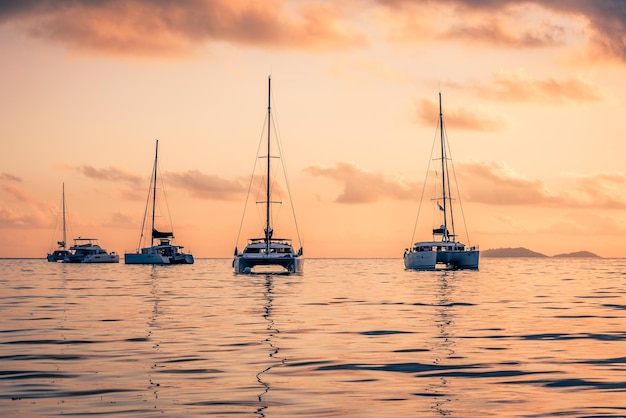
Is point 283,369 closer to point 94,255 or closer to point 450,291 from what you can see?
point 450,291

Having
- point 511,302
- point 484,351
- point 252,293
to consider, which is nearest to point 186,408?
point 484,351

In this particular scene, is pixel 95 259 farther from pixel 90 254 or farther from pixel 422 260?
pixel 422 260

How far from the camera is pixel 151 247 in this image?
136750 mm

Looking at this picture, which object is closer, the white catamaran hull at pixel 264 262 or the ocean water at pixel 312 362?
the ocean water at pixel 312 362

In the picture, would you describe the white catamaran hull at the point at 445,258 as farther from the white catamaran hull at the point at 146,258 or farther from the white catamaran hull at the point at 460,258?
the white catamaran hull at the point at 146,258

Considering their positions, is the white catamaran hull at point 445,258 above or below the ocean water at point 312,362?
above

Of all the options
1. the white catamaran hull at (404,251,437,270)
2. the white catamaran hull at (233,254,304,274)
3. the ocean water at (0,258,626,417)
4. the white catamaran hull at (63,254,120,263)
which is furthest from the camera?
the white catamaran hull at (63,254,120,263)

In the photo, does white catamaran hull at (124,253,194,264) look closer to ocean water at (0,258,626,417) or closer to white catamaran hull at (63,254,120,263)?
white catamaran hull at (63,254,120,263)

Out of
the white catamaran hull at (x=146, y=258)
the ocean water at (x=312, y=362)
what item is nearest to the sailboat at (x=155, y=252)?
the white catamaran hull at (x=146, y=258)

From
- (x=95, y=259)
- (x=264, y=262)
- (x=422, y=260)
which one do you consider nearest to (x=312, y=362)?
(x=264, y=262)

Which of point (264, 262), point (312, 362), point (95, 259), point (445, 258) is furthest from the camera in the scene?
point (95, 259)

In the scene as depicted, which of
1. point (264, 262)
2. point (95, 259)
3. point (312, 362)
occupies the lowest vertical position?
point (312, 362)

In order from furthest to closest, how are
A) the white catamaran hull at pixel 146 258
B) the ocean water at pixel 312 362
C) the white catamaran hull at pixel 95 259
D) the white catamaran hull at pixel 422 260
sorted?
the white catamaran hull at pixel 95 259 < the white catamaran hull at pixel 146 258 < the white catamaran hull at pixel 422 260 < the ocean water at pixel 312 362

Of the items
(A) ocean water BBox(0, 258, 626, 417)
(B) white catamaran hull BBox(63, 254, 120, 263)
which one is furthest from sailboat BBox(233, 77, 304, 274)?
(B) white catamaran hull BBox(63, 254, 120, 263)
